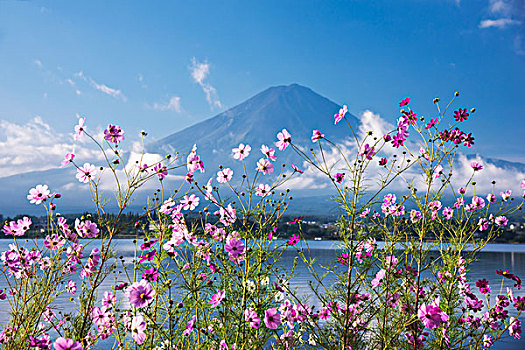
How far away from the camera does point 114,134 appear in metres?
2.59

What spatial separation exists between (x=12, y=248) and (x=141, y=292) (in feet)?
4.41

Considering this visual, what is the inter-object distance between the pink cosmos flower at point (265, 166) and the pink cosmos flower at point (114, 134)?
0.83 m

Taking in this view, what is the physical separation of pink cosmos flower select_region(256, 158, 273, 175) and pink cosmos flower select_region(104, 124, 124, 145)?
825mm

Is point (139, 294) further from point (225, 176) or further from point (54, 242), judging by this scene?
point (225, 176)

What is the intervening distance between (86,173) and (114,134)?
0.26 m

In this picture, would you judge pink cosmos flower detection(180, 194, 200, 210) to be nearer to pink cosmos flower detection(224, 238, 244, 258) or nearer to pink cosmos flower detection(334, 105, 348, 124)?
pink cosmos flower detection(224, 238, 244, 258)

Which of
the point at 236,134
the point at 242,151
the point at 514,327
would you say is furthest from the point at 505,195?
the point at 236,134

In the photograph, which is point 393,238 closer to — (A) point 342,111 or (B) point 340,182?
(B) point 340,182

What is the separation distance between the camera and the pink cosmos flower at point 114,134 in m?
2.55

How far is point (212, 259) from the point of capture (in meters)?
3.10

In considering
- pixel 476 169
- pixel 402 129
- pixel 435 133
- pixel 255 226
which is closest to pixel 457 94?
pixel 435 133

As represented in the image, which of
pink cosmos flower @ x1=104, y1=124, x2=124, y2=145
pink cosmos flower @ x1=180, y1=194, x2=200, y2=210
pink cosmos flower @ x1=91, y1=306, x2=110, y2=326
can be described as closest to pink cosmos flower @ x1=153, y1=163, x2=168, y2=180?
pink cosmos flower @ x1=104, y1=124, x2=124, y2=145

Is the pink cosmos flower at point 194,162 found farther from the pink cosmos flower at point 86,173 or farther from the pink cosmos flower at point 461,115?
the pink cosmos flower at point 461,115

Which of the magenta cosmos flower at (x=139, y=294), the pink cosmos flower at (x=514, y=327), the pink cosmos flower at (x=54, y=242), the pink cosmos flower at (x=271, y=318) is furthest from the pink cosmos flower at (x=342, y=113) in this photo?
the pink cosmos flower at (x=514, y=327)
